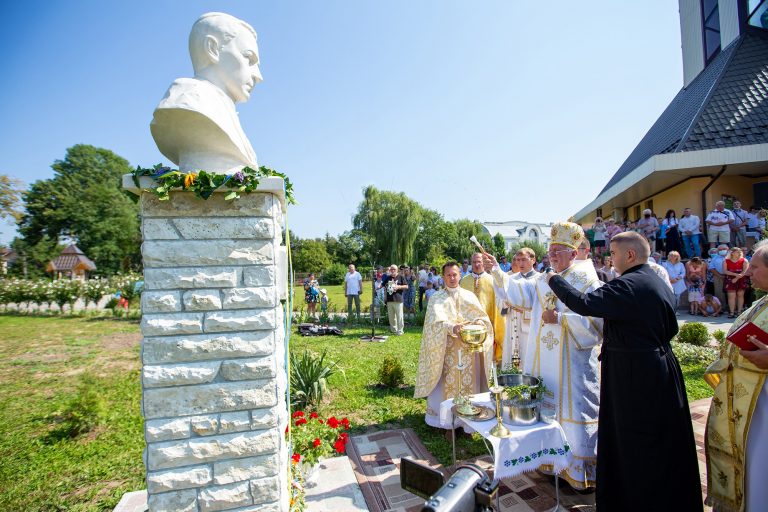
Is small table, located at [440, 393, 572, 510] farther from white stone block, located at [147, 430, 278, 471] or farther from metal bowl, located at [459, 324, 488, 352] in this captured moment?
white stone block, located at [147, 430, 278, 471]

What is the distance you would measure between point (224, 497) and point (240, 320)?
3.57 feet

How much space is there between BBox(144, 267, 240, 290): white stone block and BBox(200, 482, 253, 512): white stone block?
4.08 ft

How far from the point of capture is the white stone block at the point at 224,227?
2.39 metres

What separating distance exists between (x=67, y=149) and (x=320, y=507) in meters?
62.8

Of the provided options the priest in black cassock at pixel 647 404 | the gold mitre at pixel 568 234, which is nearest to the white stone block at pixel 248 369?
the priest in black cassock at pixel 647 404

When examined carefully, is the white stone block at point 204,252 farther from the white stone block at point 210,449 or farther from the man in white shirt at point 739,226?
the man in white shirt at point 739,226

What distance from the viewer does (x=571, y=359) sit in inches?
151

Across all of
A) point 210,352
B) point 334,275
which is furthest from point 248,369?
point 334,275

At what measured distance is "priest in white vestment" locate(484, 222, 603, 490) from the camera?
3707 mm

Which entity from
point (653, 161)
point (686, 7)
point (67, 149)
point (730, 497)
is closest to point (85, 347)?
point (730, 497)

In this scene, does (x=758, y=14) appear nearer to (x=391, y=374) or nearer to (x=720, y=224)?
(x=720, y=224)

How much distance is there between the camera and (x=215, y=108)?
2.43m

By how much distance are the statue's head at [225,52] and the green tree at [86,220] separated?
155 ft

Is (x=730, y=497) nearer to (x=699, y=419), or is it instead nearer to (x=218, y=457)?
(x=699, y=419)
